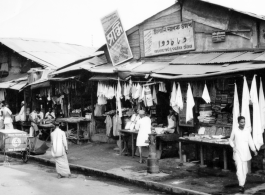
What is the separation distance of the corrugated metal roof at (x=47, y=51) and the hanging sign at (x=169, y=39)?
781 cm

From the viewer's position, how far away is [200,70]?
37.1 ft

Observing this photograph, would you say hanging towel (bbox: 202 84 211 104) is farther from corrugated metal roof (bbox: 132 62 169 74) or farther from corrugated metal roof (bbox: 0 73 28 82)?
corrugated metal roof (bbox: 0 73 28 82)

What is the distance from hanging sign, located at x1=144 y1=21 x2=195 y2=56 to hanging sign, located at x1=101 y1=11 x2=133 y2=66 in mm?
1030

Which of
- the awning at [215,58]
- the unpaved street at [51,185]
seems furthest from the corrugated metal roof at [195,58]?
the unpaved street at [51,185]

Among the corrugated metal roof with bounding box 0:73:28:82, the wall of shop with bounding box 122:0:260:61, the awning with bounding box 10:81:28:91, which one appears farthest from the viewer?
the corrugated metal roof with bounding box 0:73:28:82

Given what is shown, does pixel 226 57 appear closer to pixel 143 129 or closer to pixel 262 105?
pixel 262 105

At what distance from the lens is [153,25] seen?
15.3 meters

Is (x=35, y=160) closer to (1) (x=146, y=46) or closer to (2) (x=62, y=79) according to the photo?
(2) (x=62, y=79)

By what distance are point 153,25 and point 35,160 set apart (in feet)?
24.5

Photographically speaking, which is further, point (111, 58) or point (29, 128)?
point (29, 128)

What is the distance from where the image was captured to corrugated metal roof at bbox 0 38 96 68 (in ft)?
75.2

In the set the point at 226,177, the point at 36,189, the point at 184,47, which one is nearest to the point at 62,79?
the point at 184,47

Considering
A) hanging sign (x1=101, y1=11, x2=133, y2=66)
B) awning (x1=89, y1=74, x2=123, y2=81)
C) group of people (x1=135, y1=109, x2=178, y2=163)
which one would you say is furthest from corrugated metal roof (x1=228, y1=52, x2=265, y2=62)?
hanging sign (x1=101, y1=11, x2=133, y2=66)

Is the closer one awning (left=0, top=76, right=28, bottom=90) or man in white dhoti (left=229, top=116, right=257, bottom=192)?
man in white dhoti (left=229, top=116, right=257, bottom=192)
